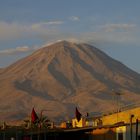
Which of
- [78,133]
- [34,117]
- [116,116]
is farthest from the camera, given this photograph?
[116,116]

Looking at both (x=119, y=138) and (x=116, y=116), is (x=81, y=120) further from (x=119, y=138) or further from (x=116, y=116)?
(x=119, y=138)

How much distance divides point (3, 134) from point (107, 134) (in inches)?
388

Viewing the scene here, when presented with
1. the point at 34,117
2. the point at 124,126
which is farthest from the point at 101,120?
the point at 124,126

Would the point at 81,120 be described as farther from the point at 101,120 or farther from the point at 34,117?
the point at 34,117

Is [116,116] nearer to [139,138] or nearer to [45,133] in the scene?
[45,133]

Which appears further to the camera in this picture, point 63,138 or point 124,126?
point 63,138

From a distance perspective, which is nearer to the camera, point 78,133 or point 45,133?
point 45,133

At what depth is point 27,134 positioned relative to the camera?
60.7m

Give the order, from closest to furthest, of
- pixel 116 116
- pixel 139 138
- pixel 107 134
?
pixel 139 138, pixel 107 134, pixel 116 116

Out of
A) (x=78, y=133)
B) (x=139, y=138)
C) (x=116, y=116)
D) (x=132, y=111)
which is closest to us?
(x=139, y=138)

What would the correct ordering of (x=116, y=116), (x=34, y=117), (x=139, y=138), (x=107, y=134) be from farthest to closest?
1. (x=116, y=116)
2. (x=34, y=117)
3. (x=107, y=134)
4. (x=139, y=138)

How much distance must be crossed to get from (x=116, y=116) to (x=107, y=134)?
979 inches

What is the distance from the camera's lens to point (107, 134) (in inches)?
2297

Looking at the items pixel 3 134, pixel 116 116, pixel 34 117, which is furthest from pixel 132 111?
pixel 3 134
